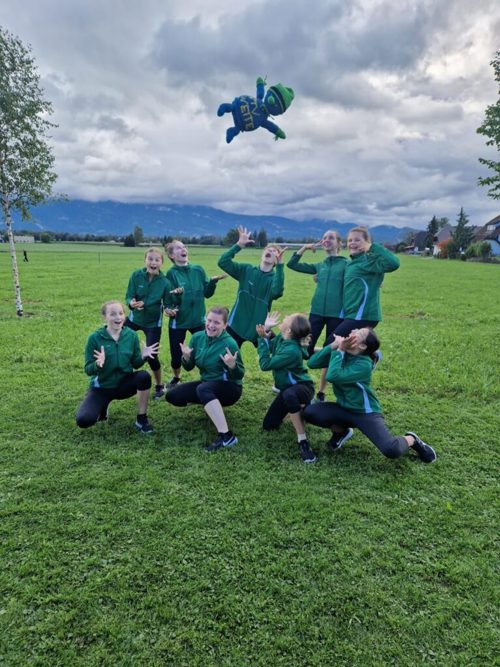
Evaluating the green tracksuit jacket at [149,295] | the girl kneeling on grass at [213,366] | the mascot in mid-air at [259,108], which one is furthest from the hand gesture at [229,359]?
the mascot in mid-air at [259,108]

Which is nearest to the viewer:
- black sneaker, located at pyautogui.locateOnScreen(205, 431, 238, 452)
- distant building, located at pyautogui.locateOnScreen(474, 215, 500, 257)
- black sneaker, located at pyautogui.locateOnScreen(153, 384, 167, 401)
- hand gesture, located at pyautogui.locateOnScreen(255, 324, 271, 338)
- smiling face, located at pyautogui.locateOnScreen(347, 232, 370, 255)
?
black sneaker, located at pyautogui.locateOnScreen(205, 431, 238, 452)

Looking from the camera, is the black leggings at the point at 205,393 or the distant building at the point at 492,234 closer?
the black leggings at the point at 205,393

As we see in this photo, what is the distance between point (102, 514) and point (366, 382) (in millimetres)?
3174

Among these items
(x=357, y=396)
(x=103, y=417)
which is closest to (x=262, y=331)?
(x=357, y=396)

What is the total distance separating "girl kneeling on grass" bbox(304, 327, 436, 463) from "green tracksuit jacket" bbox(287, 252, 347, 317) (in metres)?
1.50

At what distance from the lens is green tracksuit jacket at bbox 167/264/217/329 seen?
6.87 m

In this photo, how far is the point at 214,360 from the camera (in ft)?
18.8

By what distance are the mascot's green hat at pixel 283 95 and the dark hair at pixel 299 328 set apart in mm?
3373

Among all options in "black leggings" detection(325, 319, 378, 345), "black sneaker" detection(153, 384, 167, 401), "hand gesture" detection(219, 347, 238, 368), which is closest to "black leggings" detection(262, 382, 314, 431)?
"hand gesture" detection(219, 347, 238, 368)

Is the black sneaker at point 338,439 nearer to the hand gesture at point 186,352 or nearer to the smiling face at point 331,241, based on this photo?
the hand gesture at point 186,352

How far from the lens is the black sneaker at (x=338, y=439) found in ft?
17.5

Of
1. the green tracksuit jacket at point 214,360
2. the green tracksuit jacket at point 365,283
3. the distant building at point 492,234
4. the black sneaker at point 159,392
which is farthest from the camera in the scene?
the distant building at point 492,234

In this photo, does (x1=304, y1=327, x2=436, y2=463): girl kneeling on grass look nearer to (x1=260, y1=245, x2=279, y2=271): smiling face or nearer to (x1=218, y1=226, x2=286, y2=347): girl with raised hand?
(x1=218, y1=226, x2=286, y2=347): girl with raised hand

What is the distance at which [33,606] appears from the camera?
3027 millimetres
